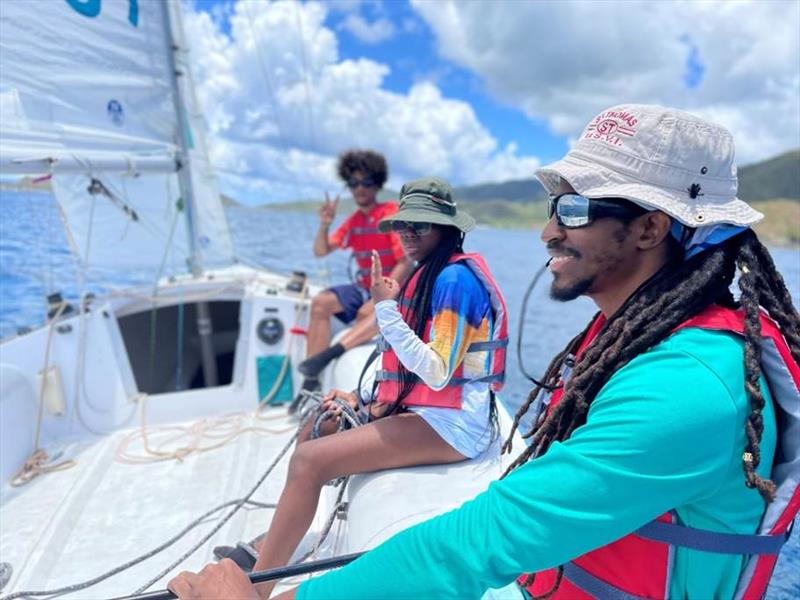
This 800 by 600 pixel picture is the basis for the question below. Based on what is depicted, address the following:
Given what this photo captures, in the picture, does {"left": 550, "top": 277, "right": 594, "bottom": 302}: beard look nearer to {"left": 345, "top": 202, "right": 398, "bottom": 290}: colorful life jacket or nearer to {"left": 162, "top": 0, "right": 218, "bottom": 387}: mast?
{"left": 345, "top": 202, "right": 398, "bottom": 290}: colorful life jacket

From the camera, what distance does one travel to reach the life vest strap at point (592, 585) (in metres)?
0.96

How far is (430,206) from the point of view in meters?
2.20

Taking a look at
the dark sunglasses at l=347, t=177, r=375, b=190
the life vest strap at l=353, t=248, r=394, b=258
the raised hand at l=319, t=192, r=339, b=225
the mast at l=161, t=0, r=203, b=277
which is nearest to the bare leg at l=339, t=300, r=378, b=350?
the life vest strap at l=353, t=248, r=394, b=258

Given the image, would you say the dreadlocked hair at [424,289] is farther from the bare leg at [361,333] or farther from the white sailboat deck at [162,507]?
the bare leg at [361,333]

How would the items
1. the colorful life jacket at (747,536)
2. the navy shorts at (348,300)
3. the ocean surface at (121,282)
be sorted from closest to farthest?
the colorful life jacket at (747,536)
the ocean surface at (121,282)
the navy shorts at (348,300)

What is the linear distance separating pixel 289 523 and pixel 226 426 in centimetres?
211

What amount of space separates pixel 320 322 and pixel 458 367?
7.11 feet

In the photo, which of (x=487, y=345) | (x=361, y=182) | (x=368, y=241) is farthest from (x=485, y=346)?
(x=368, y=241)

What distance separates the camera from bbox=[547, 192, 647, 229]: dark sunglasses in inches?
35.9

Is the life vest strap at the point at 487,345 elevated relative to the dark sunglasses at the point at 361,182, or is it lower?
lower

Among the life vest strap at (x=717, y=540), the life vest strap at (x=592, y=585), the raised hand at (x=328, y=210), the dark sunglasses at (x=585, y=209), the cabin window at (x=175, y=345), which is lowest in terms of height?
the cabin window at (x=175, y=345)

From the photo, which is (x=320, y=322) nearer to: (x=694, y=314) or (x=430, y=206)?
(x=430, y=206)

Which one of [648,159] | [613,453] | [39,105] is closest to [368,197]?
[39,105]

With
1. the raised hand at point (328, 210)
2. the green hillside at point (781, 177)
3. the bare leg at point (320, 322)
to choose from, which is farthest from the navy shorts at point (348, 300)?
the green hillside at point (781, 177)
